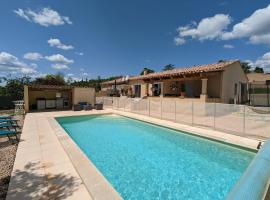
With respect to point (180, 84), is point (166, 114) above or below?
below

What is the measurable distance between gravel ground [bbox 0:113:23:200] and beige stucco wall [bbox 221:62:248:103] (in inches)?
595

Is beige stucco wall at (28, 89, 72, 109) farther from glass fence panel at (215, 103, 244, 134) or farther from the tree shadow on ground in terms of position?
glass fence panel at (215, 103, 244, 134)

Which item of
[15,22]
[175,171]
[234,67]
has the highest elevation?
[15,22]

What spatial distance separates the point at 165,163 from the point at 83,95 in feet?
55.6

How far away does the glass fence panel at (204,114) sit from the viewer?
31.9ft

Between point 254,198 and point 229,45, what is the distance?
2303 cm

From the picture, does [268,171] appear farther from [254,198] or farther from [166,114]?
[166,114]

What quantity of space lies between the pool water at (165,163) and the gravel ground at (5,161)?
2.55m

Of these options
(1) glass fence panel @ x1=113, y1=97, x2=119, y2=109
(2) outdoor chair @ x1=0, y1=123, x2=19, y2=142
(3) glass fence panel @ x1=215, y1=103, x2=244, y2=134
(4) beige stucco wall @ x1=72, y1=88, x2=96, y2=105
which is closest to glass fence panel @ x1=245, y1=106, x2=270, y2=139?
(3) glass fence panel @ x1=215, y1=103, x2=244, y2=134

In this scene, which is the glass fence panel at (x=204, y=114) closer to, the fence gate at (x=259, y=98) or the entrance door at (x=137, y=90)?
the fence gate at (x=259, y=98)

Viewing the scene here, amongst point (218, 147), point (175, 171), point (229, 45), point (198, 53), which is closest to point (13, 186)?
point (175, 171)

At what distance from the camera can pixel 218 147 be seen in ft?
24.5

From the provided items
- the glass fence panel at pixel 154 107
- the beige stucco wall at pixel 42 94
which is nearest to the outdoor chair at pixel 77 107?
the beige stucco wall at pixel 42 94

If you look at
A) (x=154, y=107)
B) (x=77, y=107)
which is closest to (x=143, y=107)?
(x=154, y=107)
